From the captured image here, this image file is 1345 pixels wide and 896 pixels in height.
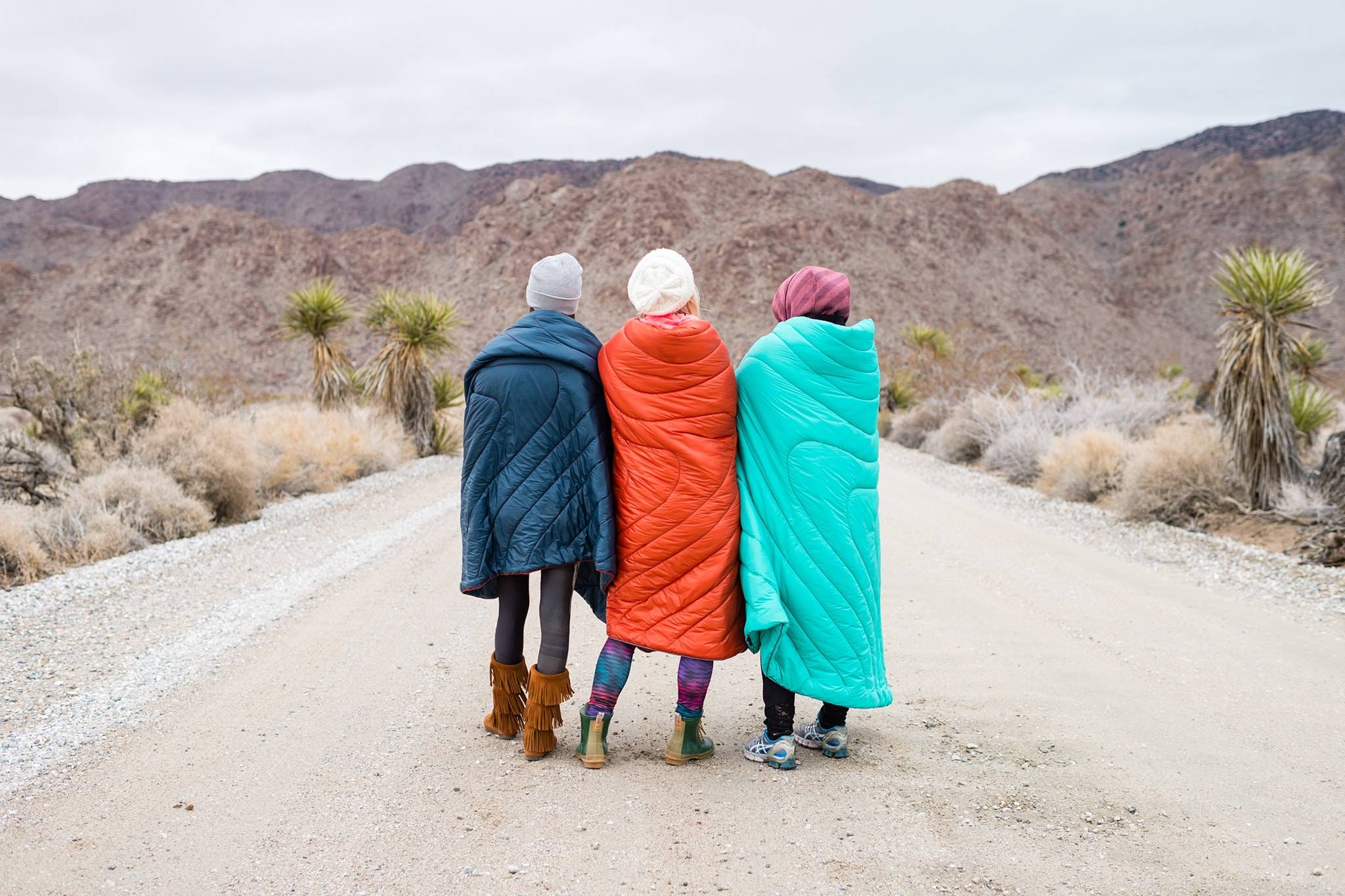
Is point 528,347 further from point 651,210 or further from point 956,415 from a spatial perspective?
point 651,210

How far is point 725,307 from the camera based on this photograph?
51.9m

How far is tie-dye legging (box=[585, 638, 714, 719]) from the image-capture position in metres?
3.92

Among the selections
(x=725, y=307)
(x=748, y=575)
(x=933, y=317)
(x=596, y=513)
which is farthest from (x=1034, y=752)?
(x=933, y=317)

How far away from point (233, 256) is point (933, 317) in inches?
1697

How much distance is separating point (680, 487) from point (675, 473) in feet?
0.20

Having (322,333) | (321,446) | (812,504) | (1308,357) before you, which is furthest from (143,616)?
(1308,357)

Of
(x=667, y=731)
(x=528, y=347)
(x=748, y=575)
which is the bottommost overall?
(x=667, y=731)

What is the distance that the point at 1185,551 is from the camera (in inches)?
355

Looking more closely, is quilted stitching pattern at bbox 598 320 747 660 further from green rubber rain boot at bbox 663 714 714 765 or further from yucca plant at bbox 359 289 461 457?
yucca plant at bbox 359 289 461 457

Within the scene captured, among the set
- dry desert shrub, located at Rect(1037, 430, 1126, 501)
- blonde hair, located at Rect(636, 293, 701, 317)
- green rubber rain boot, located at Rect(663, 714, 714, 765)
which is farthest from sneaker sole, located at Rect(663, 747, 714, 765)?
dry desert shrub, located at Rect(1037, 430, 1126, 501)

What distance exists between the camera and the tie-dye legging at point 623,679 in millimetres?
3922

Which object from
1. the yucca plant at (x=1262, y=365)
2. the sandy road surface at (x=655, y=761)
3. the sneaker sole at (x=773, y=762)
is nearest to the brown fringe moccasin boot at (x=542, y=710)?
the sandy road surface at (x=655, y=761)

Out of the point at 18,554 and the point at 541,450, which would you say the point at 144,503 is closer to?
the point at 18,554

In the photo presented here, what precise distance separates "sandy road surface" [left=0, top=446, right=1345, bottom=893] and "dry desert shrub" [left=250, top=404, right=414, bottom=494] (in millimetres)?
6140
